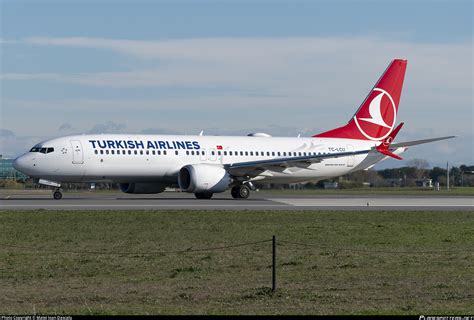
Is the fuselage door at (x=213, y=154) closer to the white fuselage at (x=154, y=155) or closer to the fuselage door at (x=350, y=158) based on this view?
the white fuselage at (x=154, y=155)

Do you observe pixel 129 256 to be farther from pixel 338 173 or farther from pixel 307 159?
pixel 338 173

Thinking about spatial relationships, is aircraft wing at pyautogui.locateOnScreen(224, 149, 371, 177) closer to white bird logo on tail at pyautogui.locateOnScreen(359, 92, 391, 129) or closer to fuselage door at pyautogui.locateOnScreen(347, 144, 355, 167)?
fuselage door at pyautogui.locateOnScreen(347, 144, 355, 167)

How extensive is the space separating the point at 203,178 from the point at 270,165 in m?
5.57

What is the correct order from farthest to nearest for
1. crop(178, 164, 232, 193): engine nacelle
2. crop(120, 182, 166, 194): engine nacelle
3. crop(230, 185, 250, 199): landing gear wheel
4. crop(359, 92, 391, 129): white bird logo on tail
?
1. crop(359, 92, 391, 129): white bird logo on tail
2. crop(230, 185, 250, 199): landing gear wheel
3. crop(120, 182, 166, 194): engine nacelle
4. crop(178, 164, 232, 193): engine nacelle

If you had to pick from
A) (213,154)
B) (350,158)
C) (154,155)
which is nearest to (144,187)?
(154,155)

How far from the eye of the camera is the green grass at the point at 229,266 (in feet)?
53.9

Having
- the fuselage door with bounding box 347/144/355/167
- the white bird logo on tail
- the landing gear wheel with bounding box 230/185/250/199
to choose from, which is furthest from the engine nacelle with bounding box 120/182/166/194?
the white bird logo on tail

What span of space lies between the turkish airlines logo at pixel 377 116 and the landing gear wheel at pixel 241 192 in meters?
11.0

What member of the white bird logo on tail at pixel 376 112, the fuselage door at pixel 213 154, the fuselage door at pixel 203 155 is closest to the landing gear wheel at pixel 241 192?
the fuselage door at pixel 213 154

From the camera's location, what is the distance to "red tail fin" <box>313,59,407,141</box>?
61.4 m

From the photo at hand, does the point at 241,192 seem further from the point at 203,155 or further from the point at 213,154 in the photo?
the point at 203,155

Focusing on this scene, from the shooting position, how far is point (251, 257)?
23.2 meters

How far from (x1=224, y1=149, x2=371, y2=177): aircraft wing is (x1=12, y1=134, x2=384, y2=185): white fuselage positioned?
58cm

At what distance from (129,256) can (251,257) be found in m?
3.11
